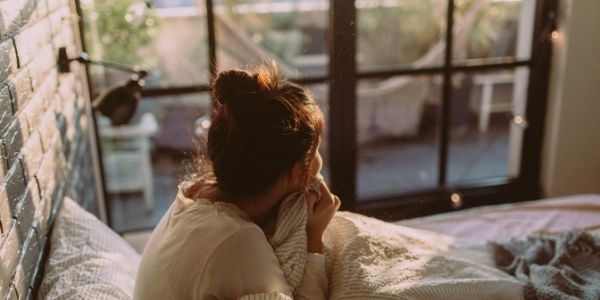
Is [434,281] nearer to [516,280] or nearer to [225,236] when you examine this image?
[516,280]

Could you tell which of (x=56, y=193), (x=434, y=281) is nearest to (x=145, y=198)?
(x=56, y=193)

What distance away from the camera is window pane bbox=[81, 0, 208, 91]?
Result: 7.54ft

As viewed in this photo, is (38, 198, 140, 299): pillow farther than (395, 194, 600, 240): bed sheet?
No

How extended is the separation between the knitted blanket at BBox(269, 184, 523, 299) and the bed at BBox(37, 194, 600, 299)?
327 millimetres

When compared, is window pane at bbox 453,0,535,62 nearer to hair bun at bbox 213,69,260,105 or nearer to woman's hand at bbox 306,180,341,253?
woman's hand at bbox 306,180,341,253

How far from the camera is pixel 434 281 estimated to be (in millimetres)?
1280

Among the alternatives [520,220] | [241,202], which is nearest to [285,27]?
[520,220]

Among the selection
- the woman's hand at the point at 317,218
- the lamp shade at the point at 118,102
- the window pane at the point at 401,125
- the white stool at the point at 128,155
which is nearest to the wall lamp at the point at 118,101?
the lamp shade at the point at 118,102

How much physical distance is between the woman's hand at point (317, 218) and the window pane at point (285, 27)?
2.34 m

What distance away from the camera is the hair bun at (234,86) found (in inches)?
43.7

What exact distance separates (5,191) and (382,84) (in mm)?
3029

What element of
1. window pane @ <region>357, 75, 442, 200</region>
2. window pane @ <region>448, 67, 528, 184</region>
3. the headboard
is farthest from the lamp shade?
window pane @ <region>448, 67, 528, 184</region>

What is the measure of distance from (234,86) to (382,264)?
20.0 inches

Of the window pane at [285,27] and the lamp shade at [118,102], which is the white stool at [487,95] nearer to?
the window pane at [285,27]
